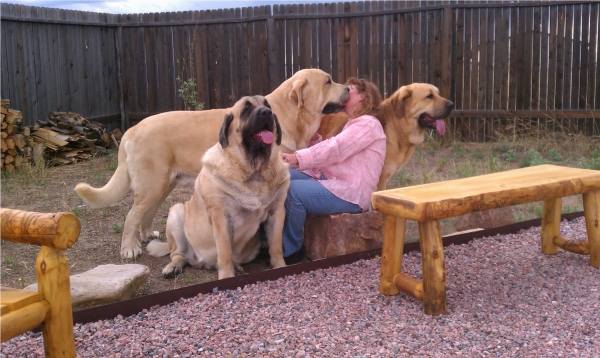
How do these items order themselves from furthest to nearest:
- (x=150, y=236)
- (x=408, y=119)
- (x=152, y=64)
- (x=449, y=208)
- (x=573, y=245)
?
1. (x=152, y=64)
2. (x=150, y=236)
3. (x=408, y=119)
4. (x=573, y=245)
5. (x=449, y=208)

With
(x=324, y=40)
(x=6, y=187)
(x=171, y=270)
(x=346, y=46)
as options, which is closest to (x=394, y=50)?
(x=346, y=46)

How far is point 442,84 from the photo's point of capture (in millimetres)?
9688

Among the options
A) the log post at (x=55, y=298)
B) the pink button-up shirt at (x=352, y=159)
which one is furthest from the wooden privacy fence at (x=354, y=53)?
the log post at (x=55, y=298)

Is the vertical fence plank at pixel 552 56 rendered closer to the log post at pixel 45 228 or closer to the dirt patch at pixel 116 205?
the dirt patch at pixel 116 205

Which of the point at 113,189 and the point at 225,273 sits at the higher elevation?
the point at 113,189

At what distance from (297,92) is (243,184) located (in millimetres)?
1202

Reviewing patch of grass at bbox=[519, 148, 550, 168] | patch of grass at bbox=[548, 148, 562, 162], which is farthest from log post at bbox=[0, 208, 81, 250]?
patch of grass at bbox=[548, 148, 562, 162]

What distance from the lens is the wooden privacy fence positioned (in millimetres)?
9250

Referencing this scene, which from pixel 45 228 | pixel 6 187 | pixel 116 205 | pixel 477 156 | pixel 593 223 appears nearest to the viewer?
pixel 45 228

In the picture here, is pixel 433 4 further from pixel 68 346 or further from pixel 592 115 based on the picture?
pixel 68 346

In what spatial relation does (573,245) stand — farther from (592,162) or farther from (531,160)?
(592,162)

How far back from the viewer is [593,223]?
3.90 meters

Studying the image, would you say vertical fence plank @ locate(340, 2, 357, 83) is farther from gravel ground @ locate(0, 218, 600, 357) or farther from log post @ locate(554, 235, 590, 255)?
gravel ground @ locate(0, 218, 600, 357)

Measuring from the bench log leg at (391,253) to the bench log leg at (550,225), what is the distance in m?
1.33
